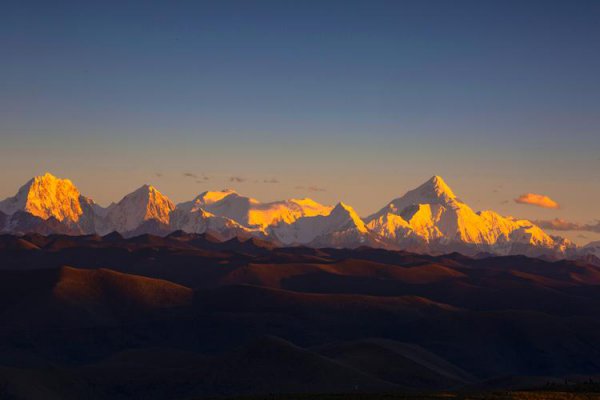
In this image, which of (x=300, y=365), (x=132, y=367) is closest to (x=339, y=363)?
(x=300, y=365)

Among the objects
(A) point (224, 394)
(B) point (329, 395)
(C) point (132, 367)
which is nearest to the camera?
(B) point (329, 395)

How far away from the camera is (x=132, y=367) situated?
173 m

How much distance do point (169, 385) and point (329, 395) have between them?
61.8m

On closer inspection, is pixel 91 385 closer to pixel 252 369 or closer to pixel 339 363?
pixel 252 369

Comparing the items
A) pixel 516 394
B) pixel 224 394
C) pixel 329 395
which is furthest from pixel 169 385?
pixel 516 394

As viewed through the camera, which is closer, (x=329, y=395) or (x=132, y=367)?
(x=329, y=395)

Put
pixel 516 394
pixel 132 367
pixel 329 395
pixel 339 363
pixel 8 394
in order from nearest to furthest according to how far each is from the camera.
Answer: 1. pixel 516 394
2. pixel 329 395
3. pixel 8 394
4. pixel 339 363
5. pixel 132 367

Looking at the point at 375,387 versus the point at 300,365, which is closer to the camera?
the point at 375,387

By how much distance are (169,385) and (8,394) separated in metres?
28.9

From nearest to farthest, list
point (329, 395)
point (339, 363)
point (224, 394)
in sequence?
Result: point (329, 395), point (224, 394), point (339, 363)

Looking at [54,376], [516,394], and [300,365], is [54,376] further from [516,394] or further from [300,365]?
[516,394]

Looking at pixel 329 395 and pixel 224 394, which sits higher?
pixel 329 395

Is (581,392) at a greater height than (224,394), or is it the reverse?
(581,392)

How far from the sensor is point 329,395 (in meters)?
100
